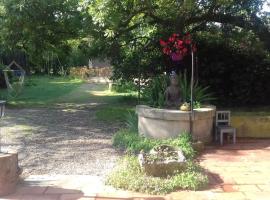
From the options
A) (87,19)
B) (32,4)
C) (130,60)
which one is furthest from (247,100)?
(32,4)

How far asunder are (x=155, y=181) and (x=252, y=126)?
4.17m

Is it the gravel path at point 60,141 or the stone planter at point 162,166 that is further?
the gravel path at point 60,141

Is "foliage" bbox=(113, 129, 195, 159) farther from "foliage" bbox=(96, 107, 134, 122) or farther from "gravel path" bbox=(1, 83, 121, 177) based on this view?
"foliage" bbox=(96, 107, 134, 122)

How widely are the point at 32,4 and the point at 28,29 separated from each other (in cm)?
144

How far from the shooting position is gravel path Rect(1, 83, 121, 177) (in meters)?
6.96

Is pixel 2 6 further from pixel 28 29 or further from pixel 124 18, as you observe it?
pixel 124 18

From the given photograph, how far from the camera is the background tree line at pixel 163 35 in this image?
A: 11.8 metres

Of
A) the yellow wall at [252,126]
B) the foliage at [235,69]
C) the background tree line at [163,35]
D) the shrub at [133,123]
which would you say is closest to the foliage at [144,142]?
the shrub at [133,123]

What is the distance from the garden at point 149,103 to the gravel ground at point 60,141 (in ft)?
0.07

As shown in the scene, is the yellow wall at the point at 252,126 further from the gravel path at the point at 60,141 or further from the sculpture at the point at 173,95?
the gravel path at the point at 60,141

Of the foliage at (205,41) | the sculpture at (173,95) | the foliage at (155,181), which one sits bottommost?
the foliage at (155,181)

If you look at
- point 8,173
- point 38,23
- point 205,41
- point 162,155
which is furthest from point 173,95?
point 38,23

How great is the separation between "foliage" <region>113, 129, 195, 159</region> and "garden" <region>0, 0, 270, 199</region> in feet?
0.06

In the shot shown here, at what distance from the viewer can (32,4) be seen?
11.3 meters
